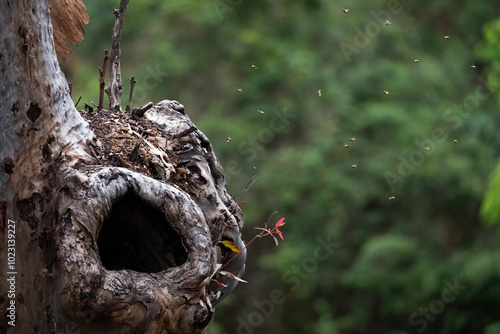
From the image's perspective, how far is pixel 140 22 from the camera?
9.54 metres

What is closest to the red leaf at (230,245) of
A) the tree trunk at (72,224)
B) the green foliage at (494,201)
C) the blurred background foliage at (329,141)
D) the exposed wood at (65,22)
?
the tree trunk at (72,224)

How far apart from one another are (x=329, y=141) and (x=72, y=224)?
7.20 meters

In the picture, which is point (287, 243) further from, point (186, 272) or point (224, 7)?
point (186, 272)

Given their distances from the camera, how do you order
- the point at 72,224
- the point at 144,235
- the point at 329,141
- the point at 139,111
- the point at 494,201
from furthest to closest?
the point at 329,141 → the point at 494,201 → the point at 139,111 → the point at 144,235 → the point at 72,224

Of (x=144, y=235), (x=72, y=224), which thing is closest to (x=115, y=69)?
(x=144, y=235)

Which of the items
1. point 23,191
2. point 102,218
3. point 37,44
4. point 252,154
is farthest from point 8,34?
point 252,154

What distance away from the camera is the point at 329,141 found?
9.25 meters

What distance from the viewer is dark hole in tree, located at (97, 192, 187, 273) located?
2.55 m

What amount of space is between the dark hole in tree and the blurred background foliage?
6158 millimetres

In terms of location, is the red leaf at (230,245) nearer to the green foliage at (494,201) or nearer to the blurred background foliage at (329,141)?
the green foliage at (494,201)

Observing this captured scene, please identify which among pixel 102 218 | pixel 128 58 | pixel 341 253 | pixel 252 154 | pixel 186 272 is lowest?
pixel 341 253

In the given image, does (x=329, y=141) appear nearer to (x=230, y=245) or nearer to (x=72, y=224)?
(x=230, y=245)

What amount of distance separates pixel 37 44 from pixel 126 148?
1.95 ft

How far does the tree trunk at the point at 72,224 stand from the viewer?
229cm
